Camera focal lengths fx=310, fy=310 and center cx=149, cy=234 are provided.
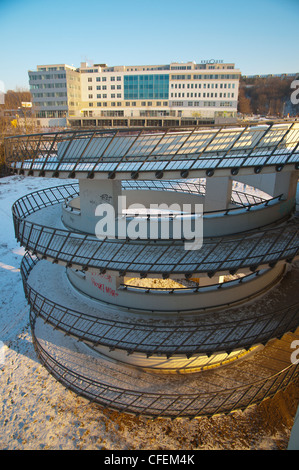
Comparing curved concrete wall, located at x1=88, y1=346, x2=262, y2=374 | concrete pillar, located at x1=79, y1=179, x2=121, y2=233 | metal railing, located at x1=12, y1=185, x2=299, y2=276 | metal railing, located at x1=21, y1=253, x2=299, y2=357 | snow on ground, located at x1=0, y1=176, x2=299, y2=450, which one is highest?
concrete pillar, located at x1=79, y1=179, x2=121, y2=233

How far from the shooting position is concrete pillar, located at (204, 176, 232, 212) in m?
17.1

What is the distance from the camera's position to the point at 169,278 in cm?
1156

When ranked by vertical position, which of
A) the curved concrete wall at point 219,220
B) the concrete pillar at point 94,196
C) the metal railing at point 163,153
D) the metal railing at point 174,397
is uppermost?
the metal railing at point 163,153

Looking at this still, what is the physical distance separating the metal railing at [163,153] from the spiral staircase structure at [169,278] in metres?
0.05

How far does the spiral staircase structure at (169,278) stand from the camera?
10797 millimetres

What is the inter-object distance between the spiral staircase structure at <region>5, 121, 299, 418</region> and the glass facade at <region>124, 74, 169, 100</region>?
Answer: 2767 inches

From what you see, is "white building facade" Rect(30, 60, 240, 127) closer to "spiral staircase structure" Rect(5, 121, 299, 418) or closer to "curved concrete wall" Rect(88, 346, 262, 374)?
"spiral staircase structure" Rect(5, 121, 299, 418)

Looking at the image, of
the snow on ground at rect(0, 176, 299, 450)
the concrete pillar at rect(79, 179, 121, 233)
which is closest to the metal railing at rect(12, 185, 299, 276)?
the concrete pillar at rect(79, 179, 121, 233)

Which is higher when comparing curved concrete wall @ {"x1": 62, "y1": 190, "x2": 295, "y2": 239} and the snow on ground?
curved concrete wall @ {"x1": 62, "y1": 190, "x2": 295, "y2": 239}

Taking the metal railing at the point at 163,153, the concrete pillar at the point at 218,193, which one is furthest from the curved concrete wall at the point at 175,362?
the concrete pillar at the point at 218,193

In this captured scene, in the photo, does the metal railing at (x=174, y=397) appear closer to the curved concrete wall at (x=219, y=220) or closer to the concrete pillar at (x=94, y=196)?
the curved concrete wall at (x=219, y=220)

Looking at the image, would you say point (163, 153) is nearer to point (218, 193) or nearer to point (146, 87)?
point (218, 193)
